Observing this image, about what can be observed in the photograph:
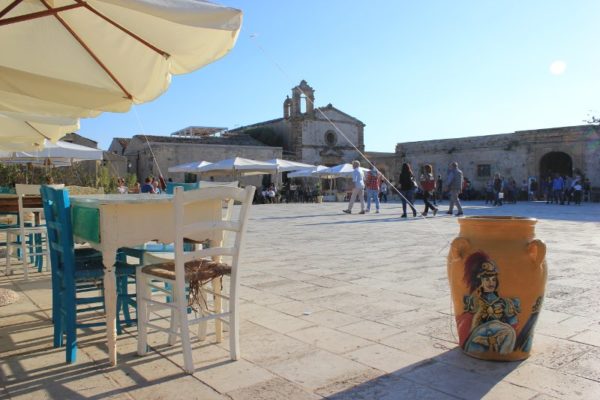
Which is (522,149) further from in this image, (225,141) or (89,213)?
(89,213)

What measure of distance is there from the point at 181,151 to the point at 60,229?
1181 inches

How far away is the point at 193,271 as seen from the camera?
2893mm

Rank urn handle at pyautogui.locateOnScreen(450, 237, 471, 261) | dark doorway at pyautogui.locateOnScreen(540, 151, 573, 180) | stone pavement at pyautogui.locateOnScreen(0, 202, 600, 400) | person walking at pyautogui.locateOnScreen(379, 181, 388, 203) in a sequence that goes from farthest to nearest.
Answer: dark doorway at pyautogui.locateOnScreen(540, 151, 573, 180) → person walking at pyautogui.locateOnScreen(379, 181, 388, 203) → urn handle at pyautogui.locateOnScreen(450, 237, 471, 261) → stone pavement at pyautogui.locateOnScreen(0, 202, 600, 400)

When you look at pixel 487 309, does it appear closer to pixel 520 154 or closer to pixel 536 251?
pixel 536 251

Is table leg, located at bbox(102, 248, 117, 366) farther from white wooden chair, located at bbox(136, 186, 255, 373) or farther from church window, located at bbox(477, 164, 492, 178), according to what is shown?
church window, located at bbox(477, 164, 492, 178)

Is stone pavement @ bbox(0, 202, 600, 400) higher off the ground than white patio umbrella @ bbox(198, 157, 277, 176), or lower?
lower

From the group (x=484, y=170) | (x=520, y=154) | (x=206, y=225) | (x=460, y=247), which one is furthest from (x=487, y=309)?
(x=484, y=170)

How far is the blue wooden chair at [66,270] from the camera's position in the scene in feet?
9.40

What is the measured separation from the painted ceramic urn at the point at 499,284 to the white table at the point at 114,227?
1633 mm

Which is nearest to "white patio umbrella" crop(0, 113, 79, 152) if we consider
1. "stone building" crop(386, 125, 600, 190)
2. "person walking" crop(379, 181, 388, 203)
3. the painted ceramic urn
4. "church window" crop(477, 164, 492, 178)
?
the painted ceramic urn

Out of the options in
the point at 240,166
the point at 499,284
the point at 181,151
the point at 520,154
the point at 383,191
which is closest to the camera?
the point at 499,284

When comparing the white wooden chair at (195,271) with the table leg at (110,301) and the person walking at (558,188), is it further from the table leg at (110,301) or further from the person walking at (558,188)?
the person walking at (558,188)

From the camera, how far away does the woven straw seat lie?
2.83 metres

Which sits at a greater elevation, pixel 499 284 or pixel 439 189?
pixel 439 189
